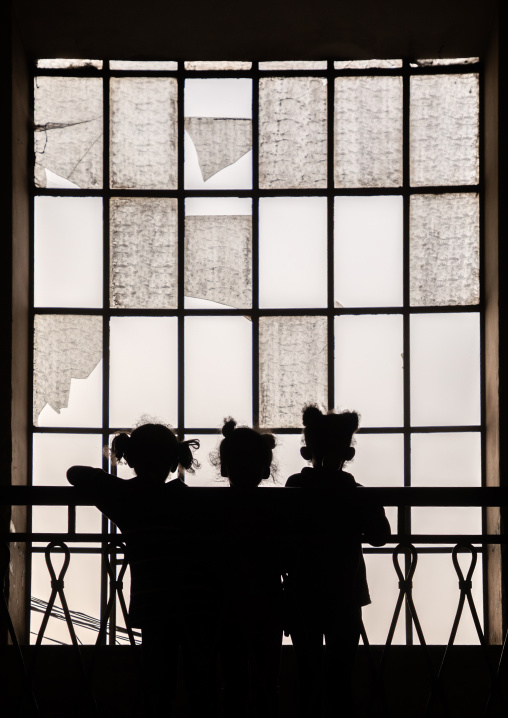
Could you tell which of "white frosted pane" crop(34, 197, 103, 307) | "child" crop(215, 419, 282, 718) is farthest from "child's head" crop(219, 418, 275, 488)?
"white frosted pane" crop(34, 197, 103, 307)

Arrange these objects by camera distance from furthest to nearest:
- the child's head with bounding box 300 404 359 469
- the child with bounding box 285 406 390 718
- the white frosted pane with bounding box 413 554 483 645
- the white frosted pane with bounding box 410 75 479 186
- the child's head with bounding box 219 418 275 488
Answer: the white frosted pane with bounding box 410 75 479 186 < the white frosted pane with bounding box 413 554 483 645 < the child's head with bounding box 300 404 359 469 < the child's head with bounding box 219 418 275 488 < the child with bounding box 285 406 390 718

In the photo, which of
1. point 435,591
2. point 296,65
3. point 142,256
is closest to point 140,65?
point 296,65

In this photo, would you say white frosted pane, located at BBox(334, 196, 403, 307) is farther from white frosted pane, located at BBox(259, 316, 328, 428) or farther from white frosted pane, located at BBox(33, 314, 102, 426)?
white frosted pane, located at BBox(33, 314, 102, 426)

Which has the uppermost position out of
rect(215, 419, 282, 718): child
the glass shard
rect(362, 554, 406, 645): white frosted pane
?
the glass shard

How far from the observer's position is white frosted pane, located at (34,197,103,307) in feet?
10.2

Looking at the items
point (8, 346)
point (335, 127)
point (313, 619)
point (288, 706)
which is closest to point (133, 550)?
point (313, 619)

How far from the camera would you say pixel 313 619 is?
1.74 meters

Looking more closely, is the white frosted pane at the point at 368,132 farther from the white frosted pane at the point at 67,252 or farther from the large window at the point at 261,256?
the white frosted pane at the point at 67,252

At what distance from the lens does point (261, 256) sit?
3.14 meters

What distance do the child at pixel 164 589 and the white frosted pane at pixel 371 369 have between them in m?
1.56

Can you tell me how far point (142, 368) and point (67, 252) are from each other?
1.92 ft

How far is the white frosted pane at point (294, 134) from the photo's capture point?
10.2ft

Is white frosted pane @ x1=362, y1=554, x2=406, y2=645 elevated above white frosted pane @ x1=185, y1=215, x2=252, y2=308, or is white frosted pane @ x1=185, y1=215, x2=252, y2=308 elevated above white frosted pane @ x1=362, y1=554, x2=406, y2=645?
white frosted pane @ x1=185, y1=215, x2=252, y2=308

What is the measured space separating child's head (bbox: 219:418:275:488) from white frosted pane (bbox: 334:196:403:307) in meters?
1.47
